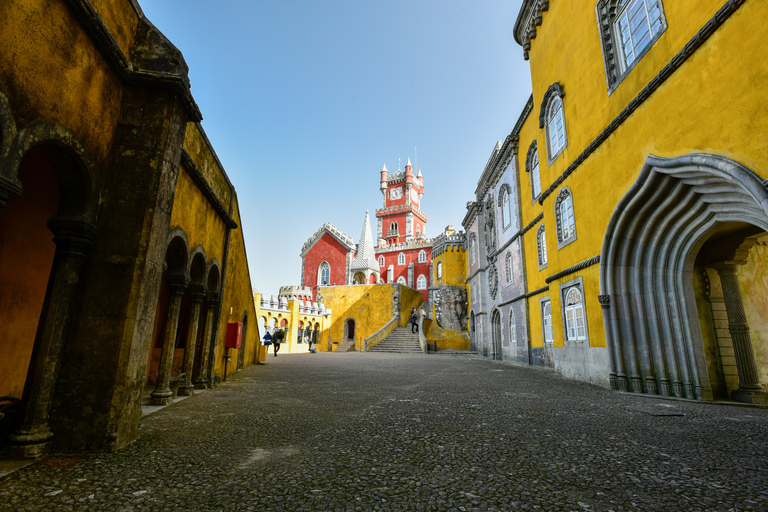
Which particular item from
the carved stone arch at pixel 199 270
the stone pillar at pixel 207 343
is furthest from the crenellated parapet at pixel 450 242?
the carved stone arch at pixel 199 270

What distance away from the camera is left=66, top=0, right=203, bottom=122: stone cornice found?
335 centimetres

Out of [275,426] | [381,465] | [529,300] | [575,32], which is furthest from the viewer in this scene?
[529,300]

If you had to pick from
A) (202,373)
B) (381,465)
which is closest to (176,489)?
(381,465)

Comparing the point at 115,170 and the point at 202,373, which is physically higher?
the point at 115,170

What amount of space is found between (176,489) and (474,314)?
74.7 feet

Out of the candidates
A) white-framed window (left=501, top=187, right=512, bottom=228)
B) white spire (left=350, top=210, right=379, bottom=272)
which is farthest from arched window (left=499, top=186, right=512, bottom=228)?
white spire (left=350, top=210, right=379, bottom=272)

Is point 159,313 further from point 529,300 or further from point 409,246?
point 409,246

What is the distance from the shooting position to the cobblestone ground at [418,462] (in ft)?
8.07

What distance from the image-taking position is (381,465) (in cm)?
312

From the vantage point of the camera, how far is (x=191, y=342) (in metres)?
6.84

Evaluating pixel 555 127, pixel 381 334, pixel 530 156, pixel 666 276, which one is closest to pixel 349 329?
pixel 381 334

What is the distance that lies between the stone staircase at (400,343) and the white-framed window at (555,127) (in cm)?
1524

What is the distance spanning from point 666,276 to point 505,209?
1087cm

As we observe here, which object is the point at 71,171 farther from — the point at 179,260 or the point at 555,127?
the point at 555,127
